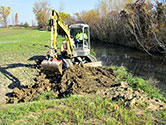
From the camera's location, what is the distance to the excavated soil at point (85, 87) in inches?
247

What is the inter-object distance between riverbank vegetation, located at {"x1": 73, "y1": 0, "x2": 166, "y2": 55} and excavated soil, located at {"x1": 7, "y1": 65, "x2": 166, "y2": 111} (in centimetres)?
1059

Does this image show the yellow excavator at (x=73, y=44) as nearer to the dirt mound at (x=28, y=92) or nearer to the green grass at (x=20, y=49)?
the green grass at (x=20, y=49)

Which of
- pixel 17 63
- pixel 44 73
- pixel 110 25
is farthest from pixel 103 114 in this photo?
pixel 110 25

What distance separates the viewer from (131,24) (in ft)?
71.0

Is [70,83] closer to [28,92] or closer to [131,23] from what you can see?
[28,92]

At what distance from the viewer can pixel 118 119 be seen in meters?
5.13

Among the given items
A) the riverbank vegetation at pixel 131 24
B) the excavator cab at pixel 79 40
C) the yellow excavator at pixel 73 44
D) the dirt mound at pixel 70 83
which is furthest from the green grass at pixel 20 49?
the riverbank vegetation at pixel 131 24

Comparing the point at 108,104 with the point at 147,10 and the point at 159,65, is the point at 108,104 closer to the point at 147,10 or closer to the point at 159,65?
the point at 159,65

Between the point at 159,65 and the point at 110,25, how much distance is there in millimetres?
18414

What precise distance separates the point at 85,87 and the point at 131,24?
1554 cm

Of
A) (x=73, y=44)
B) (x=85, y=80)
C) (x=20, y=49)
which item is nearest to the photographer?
(x=85, y=80)

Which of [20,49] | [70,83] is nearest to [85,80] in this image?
[70,83]

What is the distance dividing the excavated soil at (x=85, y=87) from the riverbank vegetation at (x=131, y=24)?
1059 centimetres

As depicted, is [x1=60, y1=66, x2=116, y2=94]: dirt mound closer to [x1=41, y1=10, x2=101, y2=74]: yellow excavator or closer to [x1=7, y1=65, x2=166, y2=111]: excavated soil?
[x1=7, y1=65, x2=166, y2=111]: excavated soil
